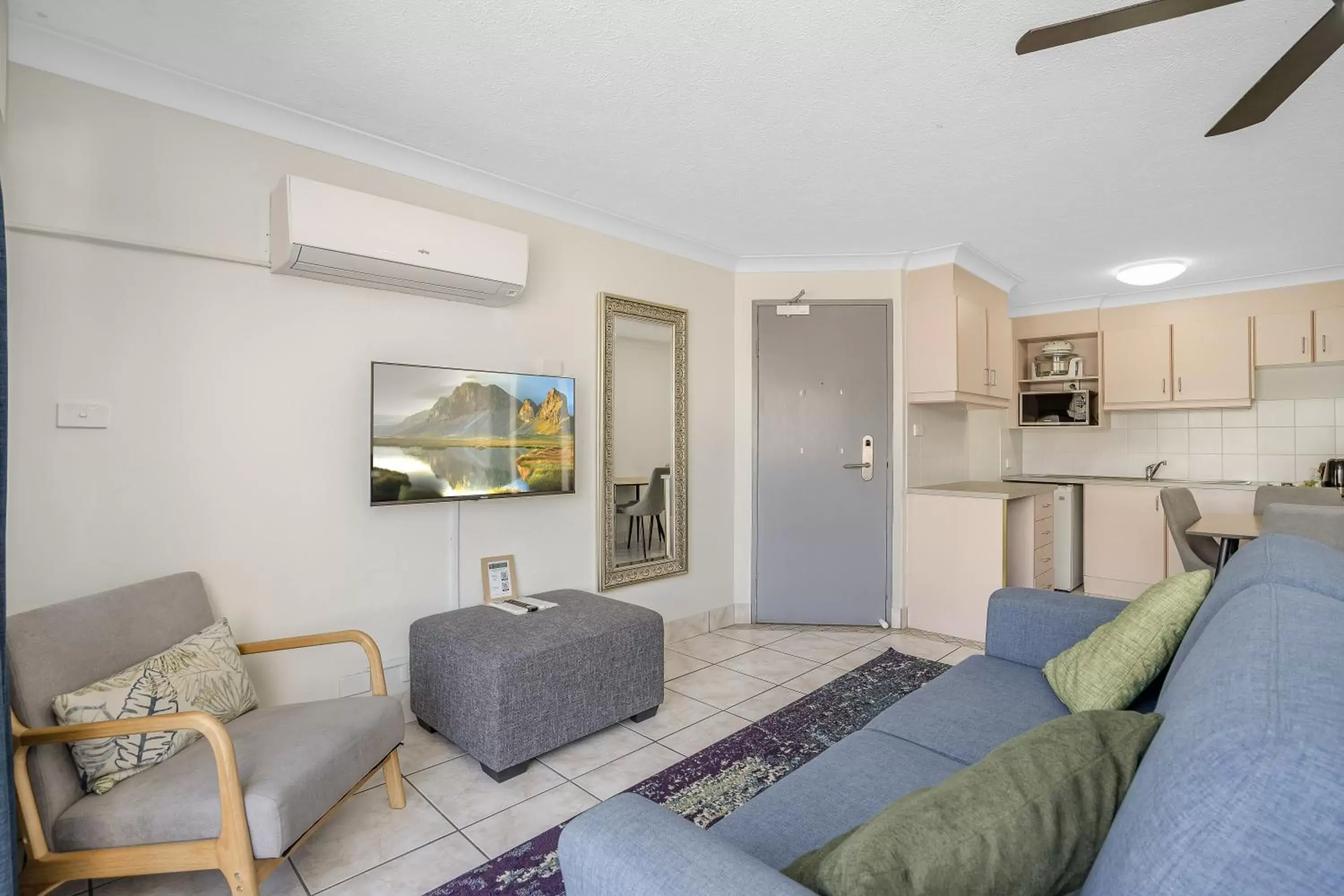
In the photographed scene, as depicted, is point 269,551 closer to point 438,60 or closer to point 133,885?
point 133,885

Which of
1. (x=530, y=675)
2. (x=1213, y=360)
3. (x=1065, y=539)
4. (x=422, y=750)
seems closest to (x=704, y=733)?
(x=530, y=675)

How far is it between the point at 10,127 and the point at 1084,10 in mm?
3142

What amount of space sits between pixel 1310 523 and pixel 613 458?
329 centimetres

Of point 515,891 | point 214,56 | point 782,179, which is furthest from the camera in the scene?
point 782,179

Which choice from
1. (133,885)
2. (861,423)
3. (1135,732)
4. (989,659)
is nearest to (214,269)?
(133,885)

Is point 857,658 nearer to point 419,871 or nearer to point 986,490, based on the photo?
point 986,490

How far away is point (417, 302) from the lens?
9.31ft

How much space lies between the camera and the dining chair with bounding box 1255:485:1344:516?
3734 millimetres

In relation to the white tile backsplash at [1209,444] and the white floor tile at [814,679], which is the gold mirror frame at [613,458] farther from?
the white tile backsplash at [1209,444]

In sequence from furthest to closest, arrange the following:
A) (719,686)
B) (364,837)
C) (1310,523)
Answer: (719,686) < (1310,523) < (364,837)

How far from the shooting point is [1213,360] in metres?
4.94

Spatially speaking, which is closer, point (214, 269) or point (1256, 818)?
point (1256, 818)

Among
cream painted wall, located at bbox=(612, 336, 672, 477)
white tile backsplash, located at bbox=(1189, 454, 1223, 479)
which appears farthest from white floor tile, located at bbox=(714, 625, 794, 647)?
white tile backsplash, located at bbox=(1189, 454, 1223, 479)

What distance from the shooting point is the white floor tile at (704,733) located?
8.48 feet
